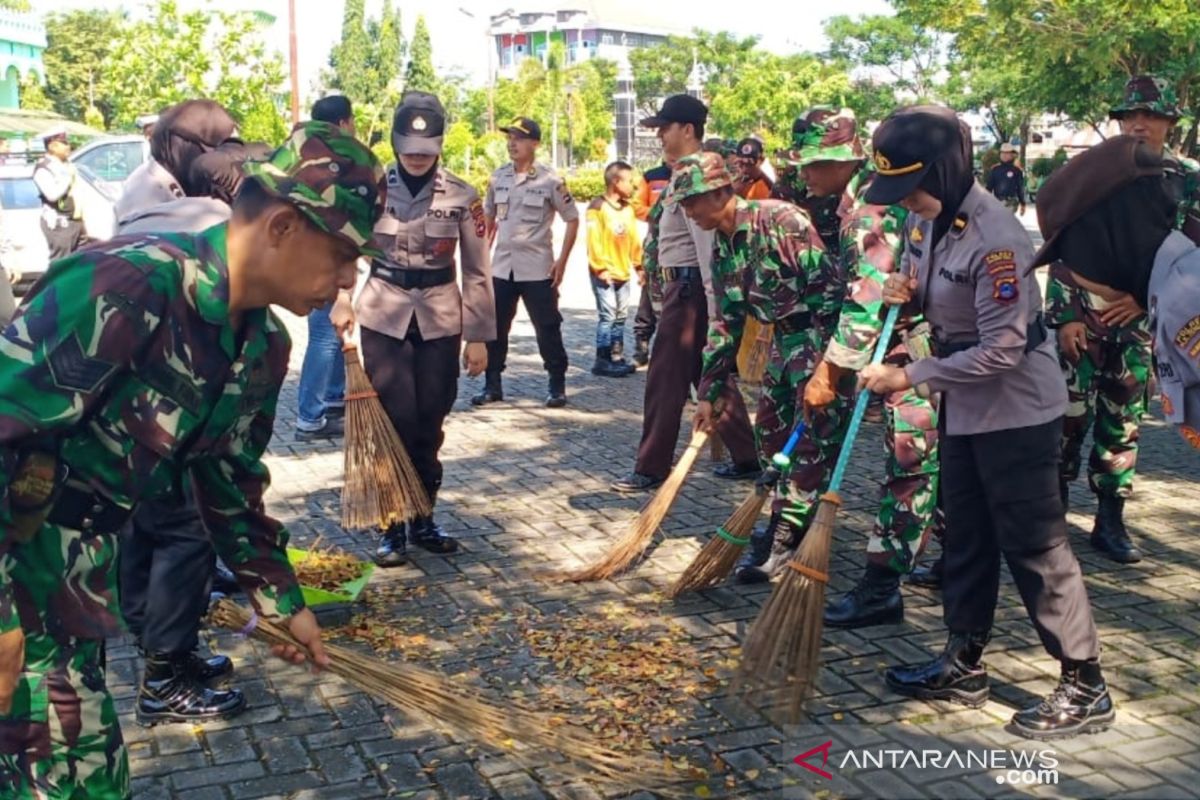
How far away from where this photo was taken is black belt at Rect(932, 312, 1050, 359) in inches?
158

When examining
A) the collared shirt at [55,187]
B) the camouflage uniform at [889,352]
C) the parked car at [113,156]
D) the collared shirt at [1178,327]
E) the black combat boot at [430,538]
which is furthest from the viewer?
the parked car at [113,156]

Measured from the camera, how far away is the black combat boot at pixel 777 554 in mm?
5605

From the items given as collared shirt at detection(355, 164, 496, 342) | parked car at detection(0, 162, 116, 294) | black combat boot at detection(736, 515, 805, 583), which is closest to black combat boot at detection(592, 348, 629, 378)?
collared shirt at detection(355, 164, 496, 342)

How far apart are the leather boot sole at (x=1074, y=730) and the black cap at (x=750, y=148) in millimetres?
5193

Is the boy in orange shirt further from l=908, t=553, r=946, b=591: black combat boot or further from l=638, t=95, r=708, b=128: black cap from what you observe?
l=908, t=553, r=946, b=591: black combat boot

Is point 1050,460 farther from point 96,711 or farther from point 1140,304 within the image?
point 96,711

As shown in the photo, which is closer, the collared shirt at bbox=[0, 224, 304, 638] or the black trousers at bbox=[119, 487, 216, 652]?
the collared shirt at bbox=[0, 224, 304, 638]

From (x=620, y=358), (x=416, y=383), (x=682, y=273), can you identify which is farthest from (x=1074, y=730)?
Result: (x=620, y=358)

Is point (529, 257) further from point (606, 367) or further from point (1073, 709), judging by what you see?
point (1073, 709)

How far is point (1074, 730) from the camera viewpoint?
4.03 metres

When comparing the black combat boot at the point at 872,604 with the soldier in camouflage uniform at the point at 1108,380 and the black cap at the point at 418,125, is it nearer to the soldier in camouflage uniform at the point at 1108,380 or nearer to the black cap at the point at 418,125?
the soldier in camouflage uniform at the point at 1108,380

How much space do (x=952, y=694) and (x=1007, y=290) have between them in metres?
1.42

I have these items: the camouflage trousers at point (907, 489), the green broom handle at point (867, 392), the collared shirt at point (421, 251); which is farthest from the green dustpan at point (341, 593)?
the camouflage trousers at point (907, 489)

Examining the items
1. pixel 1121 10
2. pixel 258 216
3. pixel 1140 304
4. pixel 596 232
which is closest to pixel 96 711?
pixel 258 216
